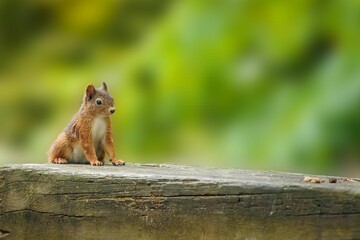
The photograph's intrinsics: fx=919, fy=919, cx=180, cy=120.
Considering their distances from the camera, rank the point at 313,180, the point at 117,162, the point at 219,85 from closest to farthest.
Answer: the point at 313,180
the point at 117,162
the point at 219,85

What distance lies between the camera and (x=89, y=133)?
7.77 ft

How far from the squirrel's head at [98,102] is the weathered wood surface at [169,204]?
387mm

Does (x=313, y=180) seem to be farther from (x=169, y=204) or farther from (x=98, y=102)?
(x=98, y=102)

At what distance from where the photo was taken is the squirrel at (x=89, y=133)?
2309 millimetres

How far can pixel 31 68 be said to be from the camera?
352 cm

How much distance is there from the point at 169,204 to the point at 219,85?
974mm

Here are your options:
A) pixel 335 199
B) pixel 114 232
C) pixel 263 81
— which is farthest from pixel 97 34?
pixel 335 199

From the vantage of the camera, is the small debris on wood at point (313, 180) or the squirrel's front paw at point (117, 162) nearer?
the small debris on wood at point (313, 180)

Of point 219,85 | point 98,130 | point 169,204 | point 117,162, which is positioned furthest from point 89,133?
point 169,204

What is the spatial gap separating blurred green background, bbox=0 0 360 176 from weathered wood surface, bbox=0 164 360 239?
1.67ft

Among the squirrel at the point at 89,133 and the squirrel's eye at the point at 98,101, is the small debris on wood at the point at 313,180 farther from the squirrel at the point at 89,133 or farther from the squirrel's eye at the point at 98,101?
the squirrel's eye at the point at 98,101

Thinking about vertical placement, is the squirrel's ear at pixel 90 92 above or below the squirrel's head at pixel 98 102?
above

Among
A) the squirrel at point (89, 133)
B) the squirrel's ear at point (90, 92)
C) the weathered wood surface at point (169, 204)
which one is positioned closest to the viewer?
the weathered wood surface at point (169, 204)

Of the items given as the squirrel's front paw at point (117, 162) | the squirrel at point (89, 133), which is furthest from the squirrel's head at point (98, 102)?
the squirrel's front paw at point (117, 162)
